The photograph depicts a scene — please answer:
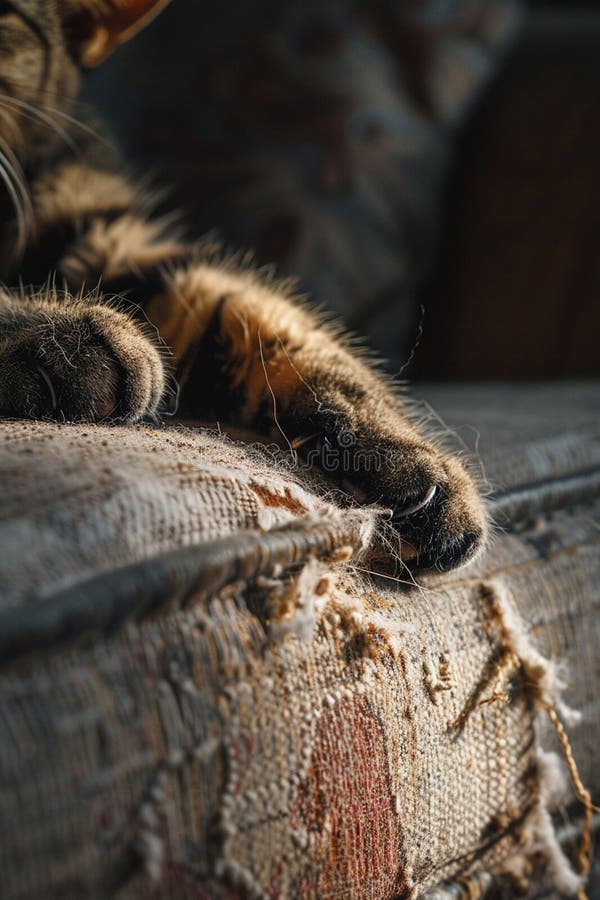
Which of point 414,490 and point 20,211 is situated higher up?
point 414,490

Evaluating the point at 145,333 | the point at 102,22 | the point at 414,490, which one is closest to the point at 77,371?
the point at 145,333

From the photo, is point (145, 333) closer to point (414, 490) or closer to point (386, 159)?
point (414, 490)

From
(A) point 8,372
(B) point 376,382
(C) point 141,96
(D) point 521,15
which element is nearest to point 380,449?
(B) point 376,382

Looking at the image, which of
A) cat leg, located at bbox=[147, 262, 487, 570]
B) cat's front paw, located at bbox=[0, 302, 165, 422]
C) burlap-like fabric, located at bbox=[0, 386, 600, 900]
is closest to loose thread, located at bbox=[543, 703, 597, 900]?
burlap-like fabric, located at bbox=[0, 386, 600, 900]

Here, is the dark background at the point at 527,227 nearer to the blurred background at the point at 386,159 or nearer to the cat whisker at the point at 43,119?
the blurred background at the point at 386,159

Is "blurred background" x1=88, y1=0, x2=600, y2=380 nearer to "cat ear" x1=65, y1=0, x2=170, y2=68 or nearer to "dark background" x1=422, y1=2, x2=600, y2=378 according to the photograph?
"dark background" x1=422, y1=2, x2=600, y2=378

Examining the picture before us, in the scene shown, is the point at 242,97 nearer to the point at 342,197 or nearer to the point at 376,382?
the point at 342,197
